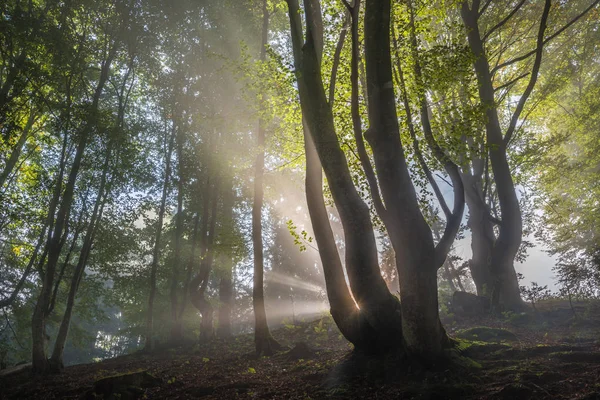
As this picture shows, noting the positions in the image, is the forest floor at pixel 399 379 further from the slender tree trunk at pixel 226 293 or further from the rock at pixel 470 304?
the slender tree trunk at pixel 226 293

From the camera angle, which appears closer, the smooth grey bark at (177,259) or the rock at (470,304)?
the rock at (470,304)

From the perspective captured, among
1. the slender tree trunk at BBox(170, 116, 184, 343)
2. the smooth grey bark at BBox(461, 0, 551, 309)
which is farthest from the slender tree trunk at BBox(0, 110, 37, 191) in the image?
the smooth grey bark at BBox(461, 0, 551, 309)

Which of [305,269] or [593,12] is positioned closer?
[593,12]

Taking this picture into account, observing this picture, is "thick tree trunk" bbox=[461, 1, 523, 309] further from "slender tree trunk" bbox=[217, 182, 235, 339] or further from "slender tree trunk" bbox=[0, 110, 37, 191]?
"slender tree trunk" bbox=[0, 110, 37, 191]

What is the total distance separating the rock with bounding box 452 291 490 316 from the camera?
529 inches

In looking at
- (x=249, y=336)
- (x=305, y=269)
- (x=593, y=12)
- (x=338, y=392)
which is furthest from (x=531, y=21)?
(x=305, y=269)

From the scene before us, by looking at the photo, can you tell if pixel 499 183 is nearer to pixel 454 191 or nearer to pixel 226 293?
pixel 454 191

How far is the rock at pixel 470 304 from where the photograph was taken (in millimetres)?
13438

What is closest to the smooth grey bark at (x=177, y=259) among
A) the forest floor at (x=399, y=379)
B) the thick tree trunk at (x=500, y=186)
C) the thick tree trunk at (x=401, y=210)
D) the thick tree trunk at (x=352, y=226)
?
the forest floor at (x=399, y=379)

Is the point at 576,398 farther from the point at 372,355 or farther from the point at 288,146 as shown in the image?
the point at 288,146

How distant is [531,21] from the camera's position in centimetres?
1279

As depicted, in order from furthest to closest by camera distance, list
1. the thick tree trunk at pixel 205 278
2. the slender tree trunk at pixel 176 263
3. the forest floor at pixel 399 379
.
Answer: the slender tree trunk at pixel 176 263 < the thick tree trunk at pixel 205 278 < the forest floor at pixel 399 379

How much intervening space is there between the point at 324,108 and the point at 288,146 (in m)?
3.48

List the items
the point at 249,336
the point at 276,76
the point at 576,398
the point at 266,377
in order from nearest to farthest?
the point at 576,398 → the point at 266,377 → the point at 276,76 → the point at 249,336
